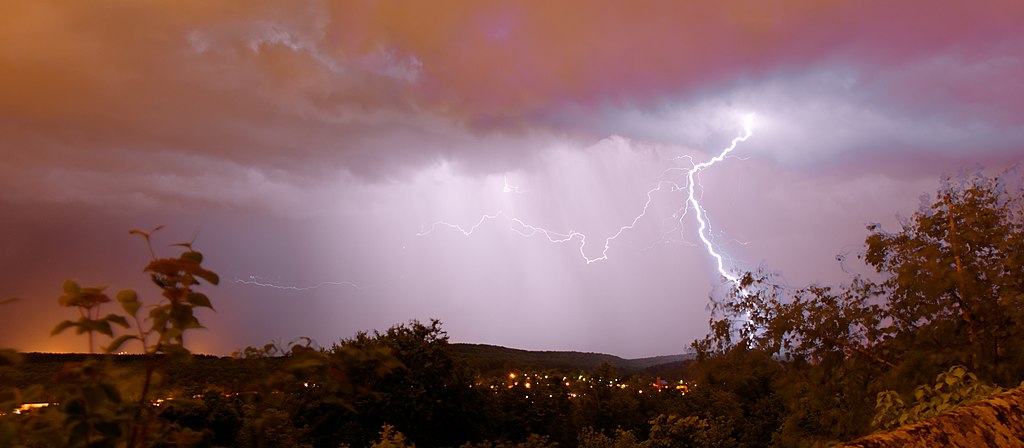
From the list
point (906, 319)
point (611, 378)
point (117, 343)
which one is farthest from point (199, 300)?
point (611, 378)

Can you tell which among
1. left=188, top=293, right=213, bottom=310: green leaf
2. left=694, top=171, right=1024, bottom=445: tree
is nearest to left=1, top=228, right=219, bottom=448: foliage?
left=188, top=293, right=213, bottom=310: green leaf

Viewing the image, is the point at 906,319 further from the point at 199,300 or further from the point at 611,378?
the point at 611,378

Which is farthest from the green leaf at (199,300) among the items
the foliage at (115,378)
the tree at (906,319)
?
the tree at (906,319)

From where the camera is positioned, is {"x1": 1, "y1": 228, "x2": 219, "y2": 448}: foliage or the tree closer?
{"x1": 1, "y1": 228, "x2": 219, "y2": 448}: foliage

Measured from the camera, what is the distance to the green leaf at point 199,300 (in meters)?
1.82

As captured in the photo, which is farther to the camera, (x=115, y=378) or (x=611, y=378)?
(x=611, y=378)

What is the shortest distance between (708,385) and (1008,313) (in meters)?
16.9

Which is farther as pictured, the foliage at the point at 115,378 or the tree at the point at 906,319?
the tree at the point at 906,319

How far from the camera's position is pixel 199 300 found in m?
1.83

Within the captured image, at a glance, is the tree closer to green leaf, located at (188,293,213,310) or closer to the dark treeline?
the dark treeline

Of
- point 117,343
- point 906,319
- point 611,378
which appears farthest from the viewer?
point 611,378

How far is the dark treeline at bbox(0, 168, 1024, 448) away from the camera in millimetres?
1826

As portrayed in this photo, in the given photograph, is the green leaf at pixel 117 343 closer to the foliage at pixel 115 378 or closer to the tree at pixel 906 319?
the foliage at pixel 115 378

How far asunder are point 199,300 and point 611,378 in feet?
76.9
